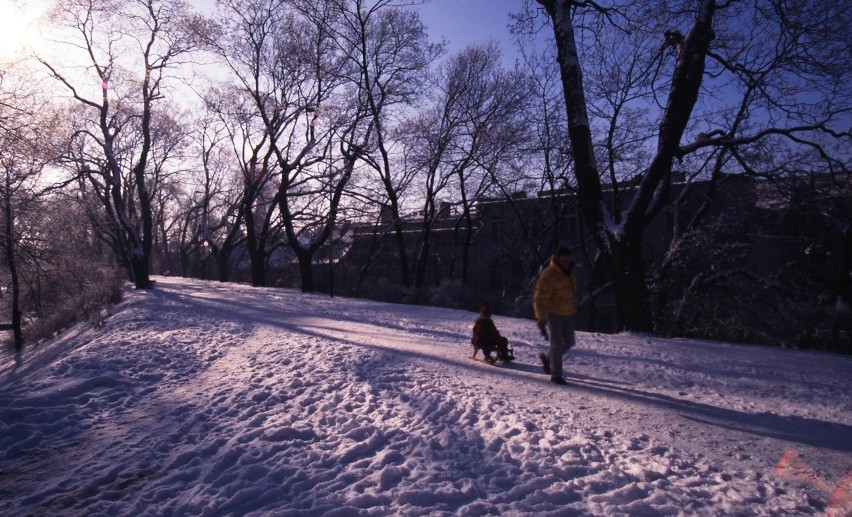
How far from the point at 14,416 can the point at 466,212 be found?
26.1 meters

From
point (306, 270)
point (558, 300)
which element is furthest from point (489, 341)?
point (306, 270)

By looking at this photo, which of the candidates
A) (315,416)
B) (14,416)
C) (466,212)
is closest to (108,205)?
(466,212)

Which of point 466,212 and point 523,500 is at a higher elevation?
point 466,212

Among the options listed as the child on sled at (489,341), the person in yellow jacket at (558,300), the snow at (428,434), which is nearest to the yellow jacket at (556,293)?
the person in yellow jacket at (558,300)

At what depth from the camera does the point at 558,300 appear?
6.52 metres

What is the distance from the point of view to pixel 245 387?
7293mm

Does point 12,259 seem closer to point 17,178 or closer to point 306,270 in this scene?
point 17,178

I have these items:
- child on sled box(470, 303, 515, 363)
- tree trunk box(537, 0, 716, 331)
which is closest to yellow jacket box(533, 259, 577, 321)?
child on sled box(470, 303, 515, 363)

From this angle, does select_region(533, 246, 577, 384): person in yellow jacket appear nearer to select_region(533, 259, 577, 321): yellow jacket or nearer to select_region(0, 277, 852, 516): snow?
select_region(533, 259, 577, 321): yellow jacket

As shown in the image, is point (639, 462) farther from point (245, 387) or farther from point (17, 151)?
point (17, 151)

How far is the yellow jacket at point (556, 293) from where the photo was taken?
650cm

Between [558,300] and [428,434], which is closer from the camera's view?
[428,434]

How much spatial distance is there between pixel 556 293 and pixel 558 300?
0.09 metres

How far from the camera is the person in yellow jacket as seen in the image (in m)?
6.50
